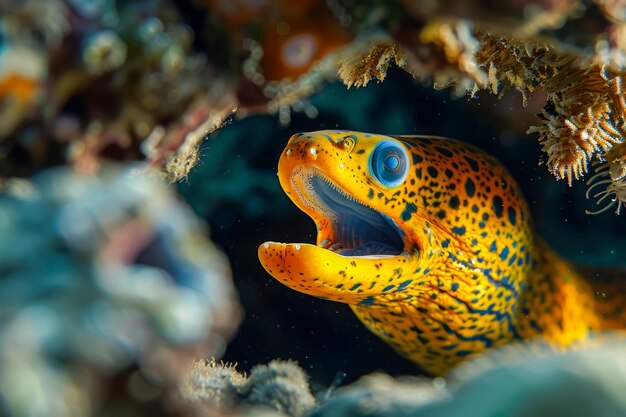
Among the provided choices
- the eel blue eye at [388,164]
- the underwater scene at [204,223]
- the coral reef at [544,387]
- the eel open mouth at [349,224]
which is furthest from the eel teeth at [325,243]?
the coral reef at [544,387]

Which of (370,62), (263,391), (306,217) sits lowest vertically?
(263,391)

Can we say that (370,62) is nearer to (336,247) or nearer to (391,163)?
(391,163)

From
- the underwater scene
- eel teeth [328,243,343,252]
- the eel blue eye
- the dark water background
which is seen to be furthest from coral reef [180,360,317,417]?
the dark water background

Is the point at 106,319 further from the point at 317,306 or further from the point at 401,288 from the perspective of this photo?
the point at 317,306

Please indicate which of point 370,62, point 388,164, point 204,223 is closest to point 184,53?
point 204,223

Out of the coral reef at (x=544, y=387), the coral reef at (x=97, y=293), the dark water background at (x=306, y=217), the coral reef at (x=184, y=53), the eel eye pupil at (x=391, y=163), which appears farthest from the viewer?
the dark water background at (x=306, y=217)

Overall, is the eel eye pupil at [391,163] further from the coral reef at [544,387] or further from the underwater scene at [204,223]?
the coral reef at [544,387]
